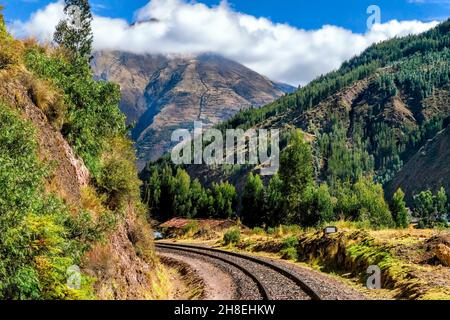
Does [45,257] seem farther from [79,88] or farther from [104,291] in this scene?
[79,88]

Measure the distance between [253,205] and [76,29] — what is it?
6774 cm

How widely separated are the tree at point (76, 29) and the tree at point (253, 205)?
66.9 metres

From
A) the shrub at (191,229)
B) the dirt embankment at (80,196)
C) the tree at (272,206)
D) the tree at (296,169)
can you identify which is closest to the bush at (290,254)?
the dirt embankment at (80,196)

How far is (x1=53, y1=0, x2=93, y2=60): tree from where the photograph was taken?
30188 millimetres

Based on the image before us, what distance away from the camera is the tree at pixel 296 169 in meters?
62.8

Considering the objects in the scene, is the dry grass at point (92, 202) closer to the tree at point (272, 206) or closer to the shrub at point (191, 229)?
the shrub at point (191, 229)

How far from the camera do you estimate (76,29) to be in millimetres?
30469

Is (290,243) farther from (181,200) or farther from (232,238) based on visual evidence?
(181,200)

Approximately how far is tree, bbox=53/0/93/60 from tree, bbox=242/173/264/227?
220ft

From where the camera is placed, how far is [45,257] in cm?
1035

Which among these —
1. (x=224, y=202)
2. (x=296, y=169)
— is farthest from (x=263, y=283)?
(x=224, y=202)

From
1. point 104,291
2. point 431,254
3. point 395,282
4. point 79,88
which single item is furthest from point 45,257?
point 431,254

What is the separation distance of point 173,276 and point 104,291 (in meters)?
13.3

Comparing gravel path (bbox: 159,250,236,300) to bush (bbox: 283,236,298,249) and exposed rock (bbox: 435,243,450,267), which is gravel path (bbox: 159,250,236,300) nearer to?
bush (bbox: 283,236,298,249)
